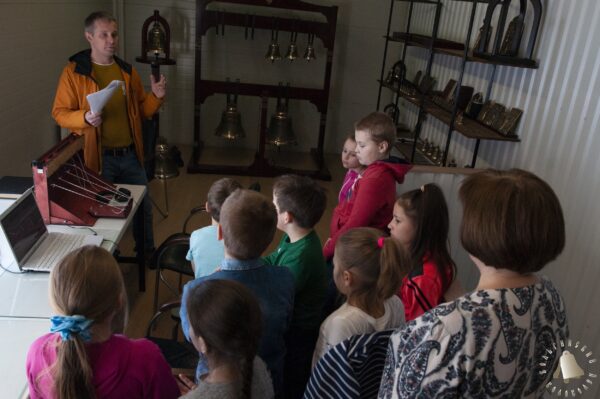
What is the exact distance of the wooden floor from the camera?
279 cm

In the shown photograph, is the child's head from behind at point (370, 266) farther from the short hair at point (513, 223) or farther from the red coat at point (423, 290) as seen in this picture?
the short hair at point (513, 223)

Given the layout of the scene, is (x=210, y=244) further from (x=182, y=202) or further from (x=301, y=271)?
(x=182, y=202)

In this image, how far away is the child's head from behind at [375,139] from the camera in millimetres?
2262

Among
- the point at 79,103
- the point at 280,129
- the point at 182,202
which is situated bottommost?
the point at 182,202

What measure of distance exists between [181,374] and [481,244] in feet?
3.44

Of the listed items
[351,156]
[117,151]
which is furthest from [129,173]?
[351,156]

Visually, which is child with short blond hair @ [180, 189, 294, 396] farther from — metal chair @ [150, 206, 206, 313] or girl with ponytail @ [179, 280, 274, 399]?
metal chair @ [150, 206, 206, 313]

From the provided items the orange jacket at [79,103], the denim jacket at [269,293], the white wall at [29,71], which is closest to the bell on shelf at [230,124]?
the white wall at [29,71]

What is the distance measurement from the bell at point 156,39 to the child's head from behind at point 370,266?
3.85 m

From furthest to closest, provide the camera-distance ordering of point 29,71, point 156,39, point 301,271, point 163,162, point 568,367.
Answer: point 156,39, point 163,162, point 29,71, point 301,271, point 568,367

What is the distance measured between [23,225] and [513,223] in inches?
66.5

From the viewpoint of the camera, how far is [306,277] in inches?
67.7

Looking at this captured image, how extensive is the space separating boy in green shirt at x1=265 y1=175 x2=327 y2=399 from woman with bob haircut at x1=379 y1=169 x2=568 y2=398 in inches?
31.2

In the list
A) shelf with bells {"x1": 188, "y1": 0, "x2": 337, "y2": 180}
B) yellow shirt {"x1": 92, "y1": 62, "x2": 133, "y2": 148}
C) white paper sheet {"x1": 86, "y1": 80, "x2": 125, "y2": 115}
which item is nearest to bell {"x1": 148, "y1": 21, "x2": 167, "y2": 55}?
shelf with bells {"x1": 188, "y1": 0, "x2": 337, "y2": 180}
